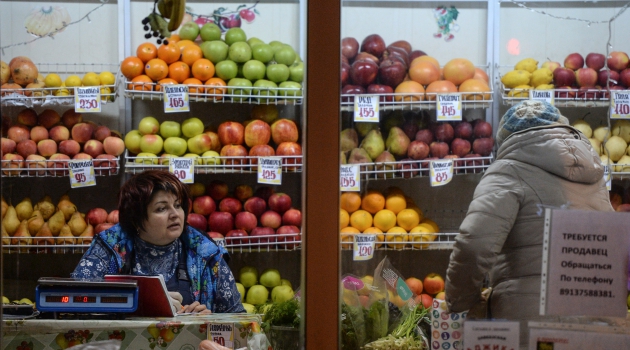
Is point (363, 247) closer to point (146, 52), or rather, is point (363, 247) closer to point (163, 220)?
point (163, 220)

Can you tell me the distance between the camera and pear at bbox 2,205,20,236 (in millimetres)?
2596

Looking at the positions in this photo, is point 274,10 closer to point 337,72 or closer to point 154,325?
point 337,72

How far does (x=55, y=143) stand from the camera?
283 cm

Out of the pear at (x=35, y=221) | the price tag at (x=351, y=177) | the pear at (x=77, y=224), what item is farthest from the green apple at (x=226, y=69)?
the pear at (x=35, y=221)

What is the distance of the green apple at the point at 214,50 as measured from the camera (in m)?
3.01

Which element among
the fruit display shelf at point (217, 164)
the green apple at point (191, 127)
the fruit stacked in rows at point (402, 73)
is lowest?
the fruit display shelf at point (217, 164)

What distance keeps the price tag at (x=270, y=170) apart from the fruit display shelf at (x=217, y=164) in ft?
0.11

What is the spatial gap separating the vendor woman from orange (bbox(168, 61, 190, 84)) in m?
0.95

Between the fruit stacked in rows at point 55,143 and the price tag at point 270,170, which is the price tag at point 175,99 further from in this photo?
the price tag at point 270,170

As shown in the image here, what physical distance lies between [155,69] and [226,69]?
34 cm

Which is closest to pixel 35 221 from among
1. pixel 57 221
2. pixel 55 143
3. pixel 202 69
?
pixel 57 221

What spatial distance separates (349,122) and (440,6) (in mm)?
709

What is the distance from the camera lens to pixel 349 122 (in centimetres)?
299

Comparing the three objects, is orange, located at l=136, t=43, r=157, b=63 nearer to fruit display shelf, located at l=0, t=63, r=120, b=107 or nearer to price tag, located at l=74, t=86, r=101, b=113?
fruit display shelf, located at l=0, t=63, r=120, b=107
